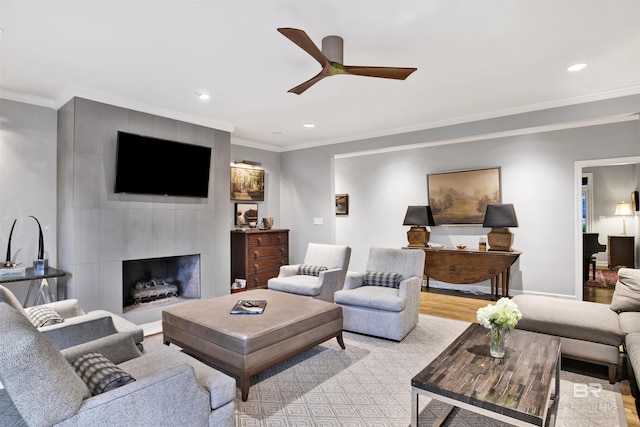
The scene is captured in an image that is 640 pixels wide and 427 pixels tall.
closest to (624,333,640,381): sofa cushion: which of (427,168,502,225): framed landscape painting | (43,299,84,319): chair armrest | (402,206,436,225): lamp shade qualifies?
(427,168,502,225): framed landscape painting

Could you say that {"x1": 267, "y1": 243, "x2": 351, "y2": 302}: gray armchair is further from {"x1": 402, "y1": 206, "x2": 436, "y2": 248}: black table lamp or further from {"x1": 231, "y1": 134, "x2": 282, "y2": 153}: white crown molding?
{"x1": 231, "y1": 134, "x2": 282, "y2": 153}: white crown molding

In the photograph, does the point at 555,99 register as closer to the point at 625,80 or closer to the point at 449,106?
the point at 625,80

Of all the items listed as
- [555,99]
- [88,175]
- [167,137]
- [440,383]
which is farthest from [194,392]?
[555,99]

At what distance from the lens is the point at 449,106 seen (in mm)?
3980

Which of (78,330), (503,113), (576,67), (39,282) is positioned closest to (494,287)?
(503,113)

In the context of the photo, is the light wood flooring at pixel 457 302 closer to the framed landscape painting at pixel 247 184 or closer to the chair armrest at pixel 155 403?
the framed landscape painting at pixel 247 184

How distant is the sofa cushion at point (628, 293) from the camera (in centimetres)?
287

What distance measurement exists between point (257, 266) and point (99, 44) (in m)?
3.54

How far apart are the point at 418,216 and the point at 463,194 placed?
81 centimetres

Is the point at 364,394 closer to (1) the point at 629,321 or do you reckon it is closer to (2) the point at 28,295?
(1) the point at 629,321

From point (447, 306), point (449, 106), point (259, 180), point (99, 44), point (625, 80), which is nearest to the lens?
point (99, 44)

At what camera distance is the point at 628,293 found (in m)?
2.91

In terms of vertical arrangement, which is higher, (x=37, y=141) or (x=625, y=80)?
(x=625, y=80)

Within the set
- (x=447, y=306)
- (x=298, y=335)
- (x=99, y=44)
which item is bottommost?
(x=447, y=306)
